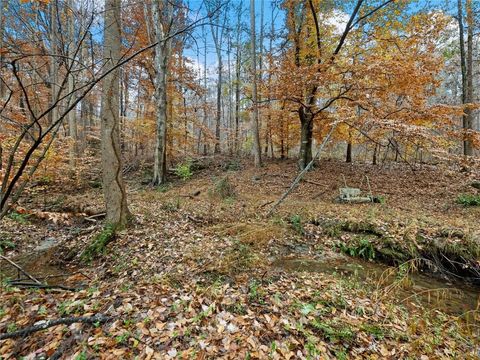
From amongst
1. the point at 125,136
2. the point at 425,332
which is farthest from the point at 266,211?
the point at 125,136

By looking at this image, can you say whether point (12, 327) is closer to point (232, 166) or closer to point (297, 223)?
point (297, 223)

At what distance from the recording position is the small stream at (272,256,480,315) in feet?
12.9

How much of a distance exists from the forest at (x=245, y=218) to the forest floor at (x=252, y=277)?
3 cm

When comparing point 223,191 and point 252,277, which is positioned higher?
point 223,191

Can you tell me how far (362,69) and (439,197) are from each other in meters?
5.10

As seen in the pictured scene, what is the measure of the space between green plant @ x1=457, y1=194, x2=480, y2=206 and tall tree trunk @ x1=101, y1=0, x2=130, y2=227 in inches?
375

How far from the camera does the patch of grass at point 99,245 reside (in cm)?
480

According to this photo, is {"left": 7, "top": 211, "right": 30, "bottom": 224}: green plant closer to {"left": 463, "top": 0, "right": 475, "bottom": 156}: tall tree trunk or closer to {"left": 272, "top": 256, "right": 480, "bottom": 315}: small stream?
{"left": 272, "top": 256, "right": 480, "bottom": 315}: small stream

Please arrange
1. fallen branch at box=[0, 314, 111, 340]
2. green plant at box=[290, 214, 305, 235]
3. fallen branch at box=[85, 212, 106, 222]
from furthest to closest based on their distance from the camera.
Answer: green plant at box=[290, 214, 305, 235] < fallen branch at box=[85, 212, 106, 222] < fallen branch at box=[0, 314, 111, 340]

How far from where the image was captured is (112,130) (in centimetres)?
494

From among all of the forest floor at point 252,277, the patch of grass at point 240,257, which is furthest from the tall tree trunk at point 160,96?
the patch of grass at point 240,257

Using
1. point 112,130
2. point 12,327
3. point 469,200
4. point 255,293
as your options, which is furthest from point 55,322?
point 469,200

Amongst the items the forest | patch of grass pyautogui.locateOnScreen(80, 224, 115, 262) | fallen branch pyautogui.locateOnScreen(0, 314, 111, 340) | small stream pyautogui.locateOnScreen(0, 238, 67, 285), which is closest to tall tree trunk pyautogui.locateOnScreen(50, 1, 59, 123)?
the forest

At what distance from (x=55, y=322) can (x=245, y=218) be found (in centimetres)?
487
